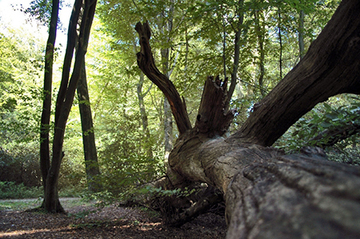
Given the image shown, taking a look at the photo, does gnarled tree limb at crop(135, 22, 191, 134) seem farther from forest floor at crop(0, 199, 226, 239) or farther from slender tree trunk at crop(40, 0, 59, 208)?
slender tree trunk at crop(40, 0, 59, 208)

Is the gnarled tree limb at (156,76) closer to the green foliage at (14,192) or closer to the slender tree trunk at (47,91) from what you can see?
the slender tree trunk at (47,91)

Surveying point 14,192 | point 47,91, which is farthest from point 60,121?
point 14,192

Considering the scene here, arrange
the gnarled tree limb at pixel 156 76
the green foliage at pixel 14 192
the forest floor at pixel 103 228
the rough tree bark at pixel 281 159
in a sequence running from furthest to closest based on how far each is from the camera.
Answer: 1. the green foliage at pixel 14 192
2. the gnarled tree limb at pixel 156 76
3. the forest floor at pixel 103 228
4. the rough tree bark at pixel 281 159

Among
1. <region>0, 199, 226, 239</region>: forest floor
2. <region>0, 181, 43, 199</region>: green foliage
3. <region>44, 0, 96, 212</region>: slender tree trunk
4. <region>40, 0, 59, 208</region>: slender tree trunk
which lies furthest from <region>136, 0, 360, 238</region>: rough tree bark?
<region>0, 181, 43, 199</region>: green foliage

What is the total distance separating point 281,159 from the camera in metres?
1.21

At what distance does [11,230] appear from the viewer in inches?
132

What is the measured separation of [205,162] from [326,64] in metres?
1.52

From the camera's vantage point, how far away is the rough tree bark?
0.52 meters

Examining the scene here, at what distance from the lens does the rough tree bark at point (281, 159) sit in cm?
52

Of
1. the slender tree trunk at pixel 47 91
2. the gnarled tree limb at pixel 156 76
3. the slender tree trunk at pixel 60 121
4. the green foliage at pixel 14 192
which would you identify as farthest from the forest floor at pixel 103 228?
the green foliage at pixel 14 192

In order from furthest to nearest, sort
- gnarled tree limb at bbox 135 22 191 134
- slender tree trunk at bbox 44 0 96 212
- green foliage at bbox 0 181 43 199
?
1. green foliage at bbox 0 181 43 199
2. slender tree trunk at bbox 44 0 96 212
3. gnarled tree limb at bbox 135 22 191 134

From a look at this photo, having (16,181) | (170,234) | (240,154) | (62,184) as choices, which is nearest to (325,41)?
(240,154)

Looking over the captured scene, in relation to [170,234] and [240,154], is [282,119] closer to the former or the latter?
[240,154]

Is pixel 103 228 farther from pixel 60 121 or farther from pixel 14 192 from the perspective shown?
pixel 14 192
